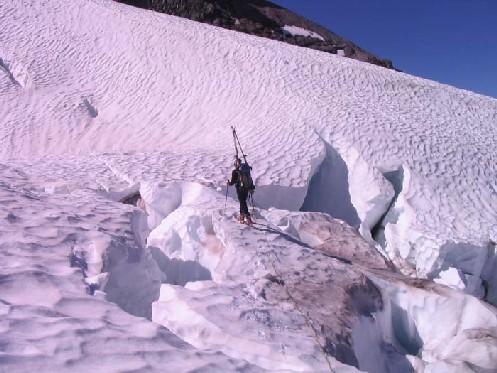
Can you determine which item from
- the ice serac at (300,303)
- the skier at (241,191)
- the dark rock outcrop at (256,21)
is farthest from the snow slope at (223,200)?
the dark rock outcrop at (256,21)

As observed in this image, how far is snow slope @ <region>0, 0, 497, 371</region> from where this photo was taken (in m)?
3.65

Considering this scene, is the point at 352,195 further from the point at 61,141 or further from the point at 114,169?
the point at 61,141

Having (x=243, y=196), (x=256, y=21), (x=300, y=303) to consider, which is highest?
(x=256, y=21)

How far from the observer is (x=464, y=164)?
422 inches

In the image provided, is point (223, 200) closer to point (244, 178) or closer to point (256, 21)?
point (244, 178)

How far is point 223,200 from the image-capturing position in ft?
24.5

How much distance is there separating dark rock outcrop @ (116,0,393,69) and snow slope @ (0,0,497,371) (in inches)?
626

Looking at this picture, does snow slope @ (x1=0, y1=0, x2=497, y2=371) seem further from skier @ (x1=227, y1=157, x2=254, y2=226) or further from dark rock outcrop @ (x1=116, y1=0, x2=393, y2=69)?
dark rock outcrop @ (x1=116, y1=0, x2=393, y2=69)

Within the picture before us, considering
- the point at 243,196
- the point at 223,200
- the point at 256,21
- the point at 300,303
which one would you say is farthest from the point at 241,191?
the point at 256,21

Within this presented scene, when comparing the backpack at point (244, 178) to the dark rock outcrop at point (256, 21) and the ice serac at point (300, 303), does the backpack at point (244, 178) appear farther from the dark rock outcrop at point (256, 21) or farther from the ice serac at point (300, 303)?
the dark rock outcrop at point (256, 21)

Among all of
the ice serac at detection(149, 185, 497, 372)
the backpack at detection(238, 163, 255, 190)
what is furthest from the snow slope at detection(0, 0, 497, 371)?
the backpack at detection(238, 163, 255, 190)

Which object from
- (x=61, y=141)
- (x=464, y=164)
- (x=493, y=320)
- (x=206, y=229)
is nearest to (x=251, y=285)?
(x=206, y=229)

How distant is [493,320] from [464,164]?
245 inches

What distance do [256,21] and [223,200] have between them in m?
32.1
